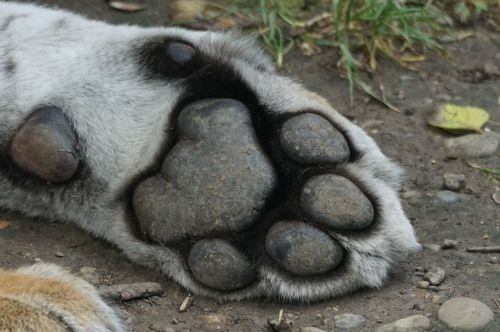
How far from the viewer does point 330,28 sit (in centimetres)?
350

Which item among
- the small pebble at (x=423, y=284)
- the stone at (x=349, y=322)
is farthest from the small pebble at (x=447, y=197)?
the stone at (x=349, y=322)

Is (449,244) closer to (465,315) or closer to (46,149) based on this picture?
(465,315)

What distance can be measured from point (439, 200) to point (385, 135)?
1.36ft

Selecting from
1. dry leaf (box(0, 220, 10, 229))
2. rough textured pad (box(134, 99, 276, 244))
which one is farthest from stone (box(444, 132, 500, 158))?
dry leaf (box(0, 220, 10, 229))

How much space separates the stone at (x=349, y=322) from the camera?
2.07m

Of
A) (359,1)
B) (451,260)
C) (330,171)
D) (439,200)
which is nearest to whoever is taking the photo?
(330,171)

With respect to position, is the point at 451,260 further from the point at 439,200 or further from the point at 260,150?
the point at 260,150

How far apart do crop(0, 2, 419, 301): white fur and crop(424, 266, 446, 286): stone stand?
121mm

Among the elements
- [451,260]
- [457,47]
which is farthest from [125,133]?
[457,47]

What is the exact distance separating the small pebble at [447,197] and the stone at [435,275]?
43 centimetres

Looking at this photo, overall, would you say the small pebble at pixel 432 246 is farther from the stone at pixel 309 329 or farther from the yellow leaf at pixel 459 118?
the yellow leaf at pixel 459 118

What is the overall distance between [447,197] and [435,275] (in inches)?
19.9

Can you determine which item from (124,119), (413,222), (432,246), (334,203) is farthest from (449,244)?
(124,119)

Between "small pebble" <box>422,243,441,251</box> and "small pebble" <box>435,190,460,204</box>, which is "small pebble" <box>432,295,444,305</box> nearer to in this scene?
"small pebble" <box>422,243,441,251</box>
